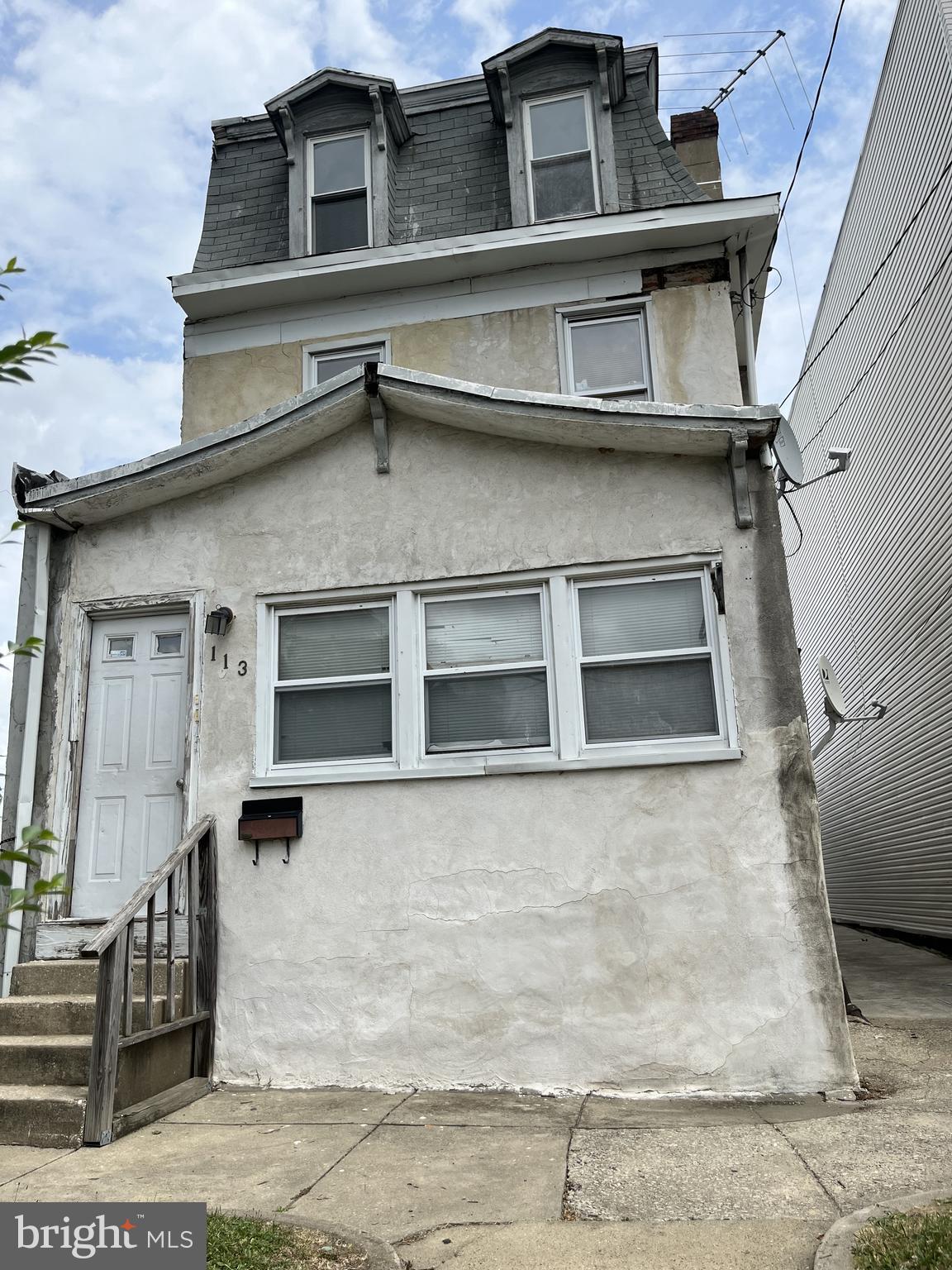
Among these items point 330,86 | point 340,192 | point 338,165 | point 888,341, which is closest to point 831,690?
point 340,192

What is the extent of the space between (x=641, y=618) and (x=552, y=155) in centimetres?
537

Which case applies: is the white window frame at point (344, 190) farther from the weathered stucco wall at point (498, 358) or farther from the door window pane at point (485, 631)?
the door window pane at point (485, 631)

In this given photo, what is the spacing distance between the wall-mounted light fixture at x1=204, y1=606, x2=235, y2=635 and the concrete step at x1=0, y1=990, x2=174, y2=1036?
233 centimetres

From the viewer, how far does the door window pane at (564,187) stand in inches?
358

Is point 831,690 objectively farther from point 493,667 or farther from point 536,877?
point 536,877

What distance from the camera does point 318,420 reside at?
6.55m

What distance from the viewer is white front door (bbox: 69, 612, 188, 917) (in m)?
6.58

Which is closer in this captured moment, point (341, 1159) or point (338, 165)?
point (341, 1159)

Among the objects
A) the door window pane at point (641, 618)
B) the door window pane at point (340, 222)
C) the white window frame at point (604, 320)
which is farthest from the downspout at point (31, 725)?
the white window frame at point (604, 320)

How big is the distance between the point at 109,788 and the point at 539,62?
305 inches

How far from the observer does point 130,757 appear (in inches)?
266

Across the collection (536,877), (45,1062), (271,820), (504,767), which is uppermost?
(504,767)

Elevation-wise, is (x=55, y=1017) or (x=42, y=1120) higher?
(x=55, y=1017)

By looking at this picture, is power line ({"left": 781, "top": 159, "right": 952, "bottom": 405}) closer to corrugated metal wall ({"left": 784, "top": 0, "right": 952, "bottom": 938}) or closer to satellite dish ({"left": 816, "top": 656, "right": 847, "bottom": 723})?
corrugated metal wall ({"left": 784, "top": 0, "right": 952, "bottom": 938})
